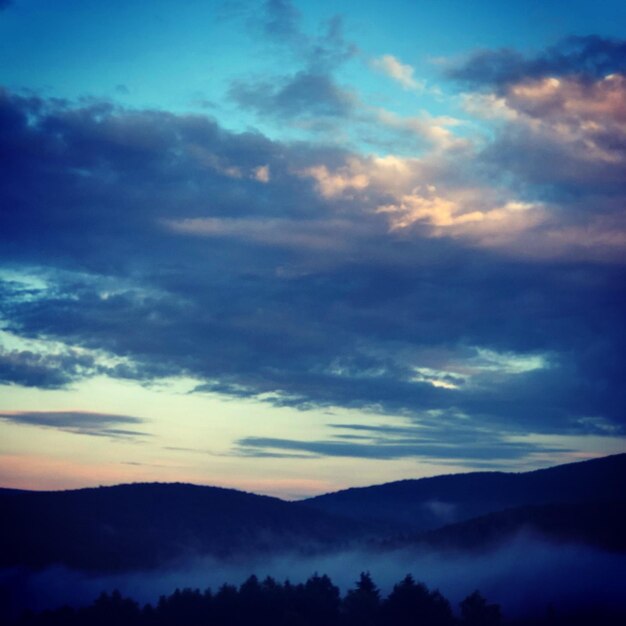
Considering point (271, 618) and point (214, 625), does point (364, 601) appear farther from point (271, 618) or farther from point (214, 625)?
point (214, 625)

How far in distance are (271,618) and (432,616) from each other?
1507 inches

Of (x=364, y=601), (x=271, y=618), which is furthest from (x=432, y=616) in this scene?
(x=271, y=618)

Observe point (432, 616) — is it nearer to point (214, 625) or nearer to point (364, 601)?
point (364, 601)

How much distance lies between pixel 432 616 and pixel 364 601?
54.9ft

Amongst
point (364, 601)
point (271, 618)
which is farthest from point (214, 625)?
point (364, 601)

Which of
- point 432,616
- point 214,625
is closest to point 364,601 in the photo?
point 432,616

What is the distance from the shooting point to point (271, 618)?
196750 millimetres

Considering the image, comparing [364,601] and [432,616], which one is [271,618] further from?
[432,616]

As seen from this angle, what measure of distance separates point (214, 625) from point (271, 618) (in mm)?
14299

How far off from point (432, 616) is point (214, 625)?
5248cm

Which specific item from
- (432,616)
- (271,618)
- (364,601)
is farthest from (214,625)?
(432,616)

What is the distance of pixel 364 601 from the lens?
199 m

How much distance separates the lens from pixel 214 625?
199m

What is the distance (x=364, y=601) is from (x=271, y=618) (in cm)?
2277
